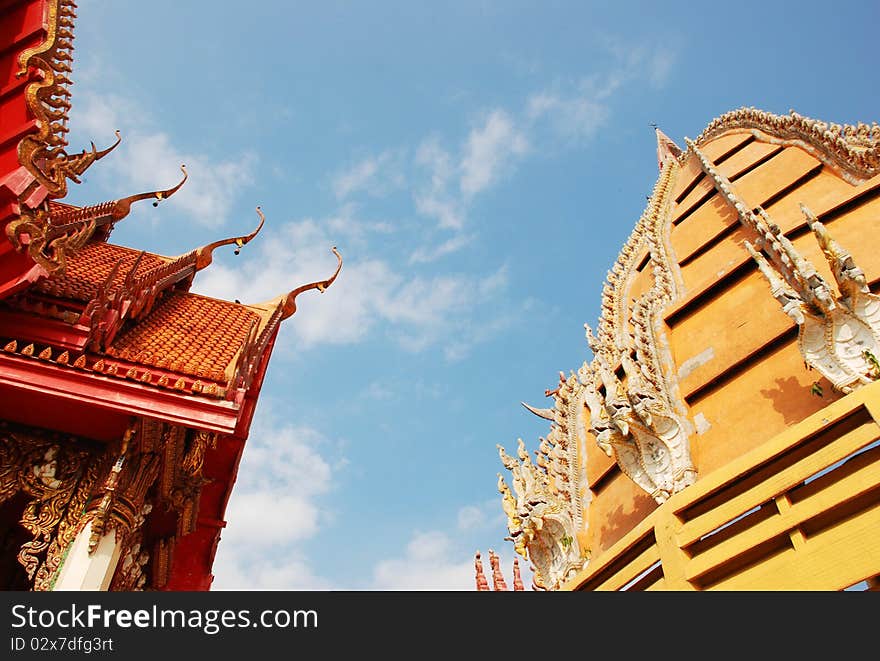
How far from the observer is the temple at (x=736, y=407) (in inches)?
190

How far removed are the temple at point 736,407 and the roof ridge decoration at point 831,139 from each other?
0.11 feet

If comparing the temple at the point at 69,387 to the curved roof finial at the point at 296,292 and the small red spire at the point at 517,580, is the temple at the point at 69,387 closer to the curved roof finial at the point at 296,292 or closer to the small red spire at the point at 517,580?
the curved roof finial at the point at 296,292

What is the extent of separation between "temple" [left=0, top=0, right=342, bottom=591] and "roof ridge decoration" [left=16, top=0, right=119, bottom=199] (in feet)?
0.04

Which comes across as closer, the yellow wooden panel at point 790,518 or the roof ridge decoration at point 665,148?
the yellow wooden panel at point 790,518

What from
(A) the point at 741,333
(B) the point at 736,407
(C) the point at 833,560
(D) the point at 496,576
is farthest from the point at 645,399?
(D) the point at 496,576

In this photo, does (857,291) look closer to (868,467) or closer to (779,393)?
(779,393)

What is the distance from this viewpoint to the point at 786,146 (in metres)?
11.4

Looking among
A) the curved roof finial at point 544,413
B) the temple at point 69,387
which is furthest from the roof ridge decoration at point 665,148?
the temple at point 69,387

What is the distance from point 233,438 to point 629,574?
453 cm

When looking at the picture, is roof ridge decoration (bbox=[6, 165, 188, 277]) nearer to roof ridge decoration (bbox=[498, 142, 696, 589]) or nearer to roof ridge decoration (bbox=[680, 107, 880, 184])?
roof ridge decoration (bbox=[498, 142, 696, 589])

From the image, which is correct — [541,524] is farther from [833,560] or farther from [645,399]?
[833,560]
